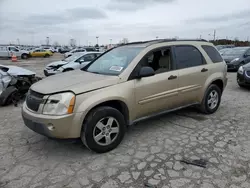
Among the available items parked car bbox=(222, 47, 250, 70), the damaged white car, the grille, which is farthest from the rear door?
parked car bbox=(222, 47, 250, 70)

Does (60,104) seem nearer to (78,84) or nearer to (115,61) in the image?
(78,84)

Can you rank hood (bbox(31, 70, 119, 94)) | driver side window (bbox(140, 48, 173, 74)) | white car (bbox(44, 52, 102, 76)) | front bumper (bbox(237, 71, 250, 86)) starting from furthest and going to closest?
1. white car (bbox(44, 52, 102, 76))
2. front bumper (bbox(237, 71, 250, 86))
3. driver side window (bbox(140, 48, 173, 74))
4. hood (bbox(31, 70, 119, 94))

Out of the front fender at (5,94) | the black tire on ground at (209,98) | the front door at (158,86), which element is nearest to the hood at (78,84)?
the front door at (158,86)

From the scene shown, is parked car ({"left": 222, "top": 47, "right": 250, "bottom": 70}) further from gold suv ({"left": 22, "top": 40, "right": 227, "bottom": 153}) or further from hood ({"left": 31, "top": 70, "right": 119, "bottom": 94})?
hood ({"left": 31, "top": 70, "right": 119, "bottom": 94})

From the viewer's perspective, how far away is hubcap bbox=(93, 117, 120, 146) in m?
3.16

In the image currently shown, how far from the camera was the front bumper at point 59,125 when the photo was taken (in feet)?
9.41

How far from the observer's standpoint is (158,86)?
3.74 metres

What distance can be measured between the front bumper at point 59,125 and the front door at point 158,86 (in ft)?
3.56

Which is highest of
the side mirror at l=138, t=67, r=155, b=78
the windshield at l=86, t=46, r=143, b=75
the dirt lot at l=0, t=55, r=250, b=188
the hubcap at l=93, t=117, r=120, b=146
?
the windshield at l=86, t=46, r=143, b=75

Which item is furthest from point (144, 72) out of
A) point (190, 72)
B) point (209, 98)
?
point (209, 98)

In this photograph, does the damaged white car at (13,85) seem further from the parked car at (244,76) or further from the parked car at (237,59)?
the parked car at (237,59)

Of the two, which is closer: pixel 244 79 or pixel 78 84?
pixel 78 84

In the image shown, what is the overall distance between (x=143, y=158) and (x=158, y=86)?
4.27 ft

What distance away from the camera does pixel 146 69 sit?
344 centimetres
